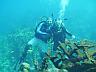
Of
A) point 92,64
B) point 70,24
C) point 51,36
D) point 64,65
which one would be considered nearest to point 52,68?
point 64,65

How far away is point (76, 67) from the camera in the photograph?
458cm

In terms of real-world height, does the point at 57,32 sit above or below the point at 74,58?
above

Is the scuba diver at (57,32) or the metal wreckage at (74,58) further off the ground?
the scuba diver at (57,32)

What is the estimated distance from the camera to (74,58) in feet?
15.8

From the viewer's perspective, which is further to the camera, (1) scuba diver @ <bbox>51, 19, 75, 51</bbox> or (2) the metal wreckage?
(1) scuba diver @ <bbox>51, 19, 75, 51</bbox>

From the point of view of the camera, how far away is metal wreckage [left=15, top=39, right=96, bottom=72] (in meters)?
4.49

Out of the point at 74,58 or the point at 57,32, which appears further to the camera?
the point at 57,32

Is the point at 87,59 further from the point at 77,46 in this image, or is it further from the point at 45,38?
the point at 45,38

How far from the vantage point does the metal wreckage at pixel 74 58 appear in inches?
177

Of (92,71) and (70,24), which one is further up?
(70,24)

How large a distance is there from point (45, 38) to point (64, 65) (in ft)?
14.9

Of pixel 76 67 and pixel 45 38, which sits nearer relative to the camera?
pixel 76 67

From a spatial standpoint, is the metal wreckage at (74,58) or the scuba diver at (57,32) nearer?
the metal wreckage at (74,58)

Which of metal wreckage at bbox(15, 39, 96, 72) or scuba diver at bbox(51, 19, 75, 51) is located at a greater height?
scuba diver at bbox(51, 19, 75, 51)
